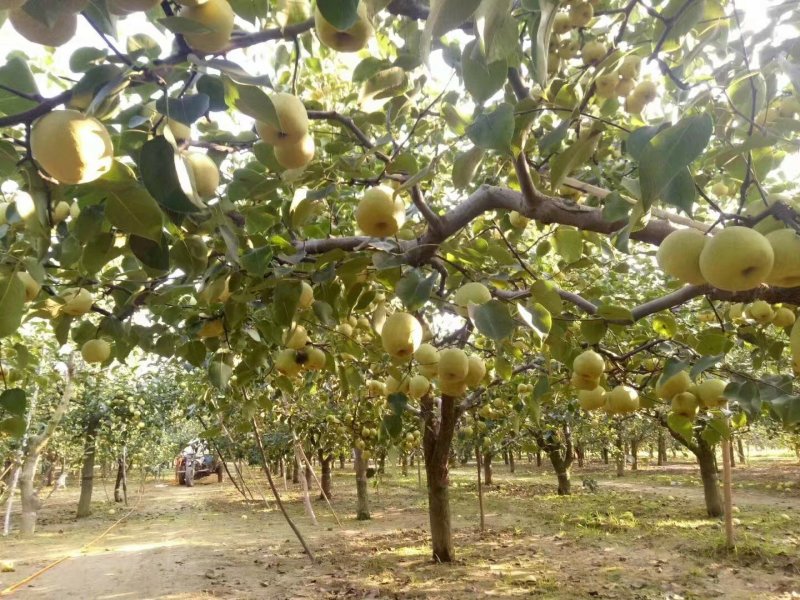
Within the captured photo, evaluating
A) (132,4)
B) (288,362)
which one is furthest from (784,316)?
(132,4)

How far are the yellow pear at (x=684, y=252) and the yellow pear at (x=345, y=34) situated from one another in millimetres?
869

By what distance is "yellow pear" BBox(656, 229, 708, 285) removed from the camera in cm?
128

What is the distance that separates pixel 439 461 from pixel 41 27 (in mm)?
7286

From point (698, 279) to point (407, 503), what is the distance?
15.8 meters

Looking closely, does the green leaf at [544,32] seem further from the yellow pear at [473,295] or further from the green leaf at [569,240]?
the green leaf at [569,240]

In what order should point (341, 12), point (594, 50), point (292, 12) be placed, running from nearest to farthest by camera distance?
point (341, 12), point (292, 12), point (594, 50)

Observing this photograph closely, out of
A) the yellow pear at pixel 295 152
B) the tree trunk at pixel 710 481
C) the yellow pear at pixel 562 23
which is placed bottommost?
the tree trunk at pixel 710 481

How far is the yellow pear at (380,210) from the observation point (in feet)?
5.81

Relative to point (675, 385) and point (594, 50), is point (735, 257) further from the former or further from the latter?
point (675, 385)

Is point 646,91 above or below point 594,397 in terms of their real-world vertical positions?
above

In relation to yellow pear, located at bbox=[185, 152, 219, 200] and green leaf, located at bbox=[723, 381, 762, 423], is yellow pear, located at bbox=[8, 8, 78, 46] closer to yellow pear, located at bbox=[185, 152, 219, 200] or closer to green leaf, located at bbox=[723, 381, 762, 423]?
yellow pear, located at bbox=[185, 152, 219, 200]

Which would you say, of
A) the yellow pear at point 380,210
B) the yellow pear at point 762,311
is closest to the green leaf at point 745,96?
the yellow pear at point 380,210

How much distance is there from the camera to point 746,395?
7.86 feet

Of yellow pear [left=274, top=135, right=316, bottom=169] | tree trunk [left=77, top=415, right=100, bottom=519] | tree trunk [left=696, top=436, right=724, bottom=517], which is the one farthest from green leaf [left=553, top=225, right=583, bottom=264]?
tree trunk [left=77, top=415, right=100, bottom=519]
